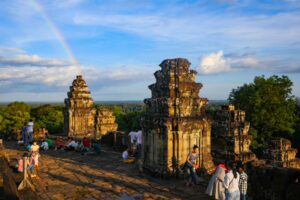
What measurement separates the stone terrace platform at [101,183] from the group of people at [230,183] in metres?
0.64

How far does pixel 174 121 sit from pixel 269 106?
2580 cm

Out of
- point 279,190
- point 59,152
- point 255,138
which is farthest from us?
point 255,138

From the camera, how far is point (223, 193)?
21.9 ft

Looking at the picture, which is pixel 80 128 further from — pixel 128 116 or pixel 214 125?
pixel 128 116

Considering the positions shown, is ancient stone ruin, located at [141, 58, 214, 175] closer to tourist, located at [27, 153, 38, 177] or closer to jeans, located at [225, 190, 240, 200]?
jeans, located at [225, 190, 240, 200]

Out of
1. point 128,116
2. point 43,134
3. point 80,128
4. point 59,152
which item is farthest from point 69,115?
point 128,116

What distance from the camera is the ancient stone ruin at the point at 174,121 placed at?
28.0 ft

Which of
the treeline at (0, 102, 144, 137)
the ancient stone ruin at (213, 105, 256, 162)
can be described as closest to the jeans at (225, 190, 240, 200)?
the ancient stone ruin at (213, 105, 256, 162)

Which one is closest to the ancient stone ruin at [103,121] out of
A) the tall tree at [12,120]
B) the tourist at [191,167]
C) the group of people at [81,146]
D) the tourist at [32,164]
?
the group of people at [81,146]

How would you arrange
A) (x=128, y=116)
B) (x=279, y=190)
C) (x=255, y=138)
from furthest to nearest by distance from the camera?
(x=128, y=116) < (x=255, y=138) < (x=279, y=190)

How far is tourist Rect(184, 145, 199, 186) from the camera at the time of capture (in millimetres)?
8055

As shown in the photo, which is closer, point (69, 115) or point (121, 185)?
point (121, 185)

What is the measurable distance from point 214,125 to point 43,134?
10.2 metres

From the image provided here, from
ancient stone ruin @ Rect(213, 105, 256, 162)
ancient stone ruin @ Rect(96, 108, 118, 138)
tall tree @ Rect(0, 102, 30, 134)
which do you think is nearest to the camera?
ancient stone ruin @ Rect(213, 105, 256, 162)
